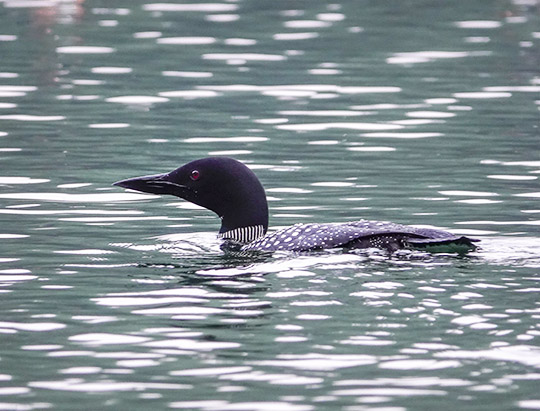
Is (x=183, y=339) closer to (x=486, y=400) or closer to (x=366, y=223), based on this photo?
(x=486, y=400)

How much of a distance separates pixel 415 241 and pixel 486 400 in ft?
8.95

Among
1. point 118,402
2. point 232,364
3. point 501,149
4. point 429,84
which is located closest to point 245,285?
point 232,364

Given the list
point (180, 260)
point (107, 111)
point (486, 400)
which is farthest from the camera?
point (107, 111)

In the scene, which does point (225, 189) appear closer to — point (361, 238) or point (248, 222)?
point (248, 222)

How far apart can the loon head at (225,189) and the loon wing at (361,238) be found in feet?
1.69

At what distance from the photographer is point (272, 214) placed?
37.6 ft

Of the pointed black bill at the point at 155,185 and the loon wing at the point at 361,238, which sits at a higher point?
the pointed black bill at the point at 155,185

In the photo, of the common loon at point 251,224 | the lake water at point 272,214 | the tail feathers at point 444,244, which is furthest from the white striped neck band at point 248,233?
the tail feathers at point 444,244

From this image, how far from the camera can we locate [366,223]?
9422 mm

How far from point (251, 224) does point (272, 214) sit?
4.39 ft

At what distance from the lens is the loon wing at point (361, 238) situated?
359 inches

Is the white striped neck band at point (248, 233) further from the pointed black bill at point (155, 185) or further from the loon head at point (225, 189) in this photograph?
the pointed black bill at point (155, 185)

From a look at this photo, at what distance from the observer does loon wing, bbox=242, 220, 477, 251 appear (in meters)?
9.11

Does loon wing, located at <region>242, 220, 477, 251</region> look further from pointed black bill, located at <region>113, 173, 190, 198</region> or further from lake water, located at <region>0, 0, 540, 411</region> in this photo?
pointed black bill, located at <region>113, 173, 190, 198</region>
